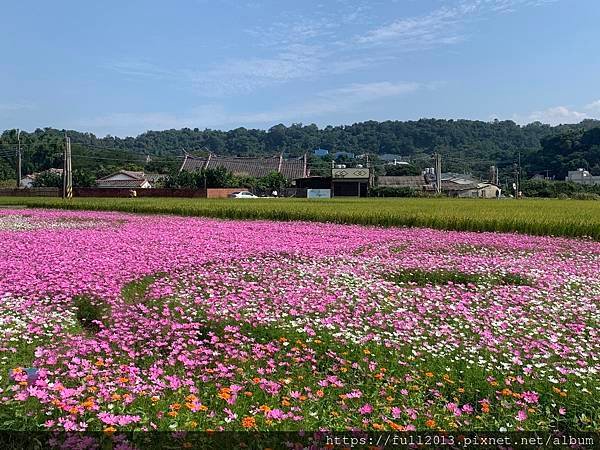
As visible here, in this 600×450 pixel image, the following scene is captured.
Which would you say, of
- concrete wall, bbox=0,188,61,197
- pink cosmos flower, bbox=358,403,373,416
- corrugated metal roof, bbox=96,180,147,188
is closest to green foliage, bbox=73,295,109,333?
pink cosmos flower, bbox=358,403,373,416

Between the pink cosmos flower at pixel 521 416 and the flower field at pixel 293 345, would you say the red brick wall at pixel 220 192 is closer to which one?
the flower field at pixel 293 345

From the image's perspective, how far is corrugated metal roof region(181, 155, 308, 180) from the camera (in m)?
84.4

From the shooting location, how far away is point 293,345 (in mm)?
5902

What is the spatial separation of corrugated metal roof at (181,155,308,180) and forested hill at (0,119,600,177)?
42.1 m

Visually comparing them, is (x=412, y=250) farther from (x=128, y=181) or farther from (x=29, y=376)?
(x=128, y=181)

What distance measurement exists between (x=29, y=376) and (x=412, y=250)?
11332 mm

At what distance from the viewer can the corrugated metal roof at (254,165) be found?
8438 cm

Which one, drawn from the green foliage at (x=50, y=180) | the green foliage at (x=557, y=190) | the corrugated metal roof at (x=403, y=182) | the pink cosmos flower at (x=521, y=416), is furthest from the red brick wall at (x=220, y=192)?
the pink cosmos flower at (x=521, y=416)

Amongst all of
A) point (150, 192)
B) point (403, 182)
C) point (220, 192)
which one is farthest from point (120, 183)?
point (403, 182)

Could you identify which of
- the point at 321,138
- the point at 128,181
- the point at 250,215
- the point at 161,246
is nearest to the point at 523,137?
the point at 321,138

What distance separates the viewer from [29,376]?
4543 mm

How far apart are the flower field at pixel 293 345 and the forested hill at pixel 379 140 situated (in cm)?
12042

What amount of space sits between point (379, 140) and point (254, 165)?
83.6 m

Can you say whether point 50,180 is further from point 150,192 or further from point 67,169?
point 67,169
